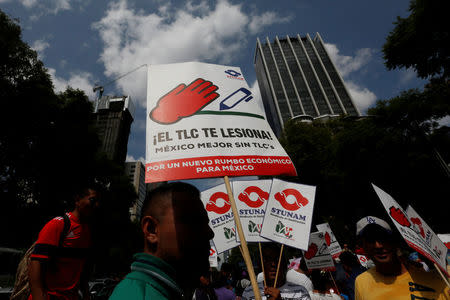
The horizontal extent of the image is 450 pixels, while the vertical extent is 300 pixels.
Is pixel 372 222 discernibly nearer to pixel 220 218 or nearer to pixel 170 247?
pixel 170 247

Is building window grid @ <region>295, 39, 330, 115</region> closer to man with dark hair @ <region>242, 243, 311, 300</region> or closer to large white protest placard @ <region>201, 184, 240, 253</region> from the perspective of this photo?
large white protest placard @ <region>201, 184, 240, 253</region>

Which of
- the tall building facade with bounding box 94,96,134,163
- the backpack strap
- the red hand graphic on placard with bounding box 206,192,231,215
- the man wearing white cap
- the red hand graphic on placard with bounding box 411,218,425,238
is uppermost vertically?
the tall building facade with bounding box 94,96,134,163

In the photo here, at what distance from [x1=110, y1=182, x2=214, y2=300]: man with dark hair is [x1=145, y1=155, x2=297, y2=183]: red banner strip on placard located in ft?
3.75

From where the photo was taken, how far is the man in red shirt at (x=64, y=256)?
1.61 metres

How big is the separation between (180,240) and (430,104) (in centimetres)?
2123

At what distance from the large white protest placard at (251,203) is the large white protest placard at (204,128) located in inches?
71.7

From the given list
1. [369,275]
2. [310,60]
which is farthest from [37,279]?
[310,60]

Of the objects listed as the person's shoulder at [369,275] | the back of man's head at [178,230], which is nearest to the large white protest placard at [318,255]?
the person's shoulder at [369,275]

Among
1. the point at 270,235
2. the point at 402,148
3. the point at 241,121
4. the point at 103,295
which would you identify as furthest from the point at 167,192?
the point at 402,148

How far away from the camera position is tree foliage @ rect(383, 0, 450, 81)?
1177 centimetres

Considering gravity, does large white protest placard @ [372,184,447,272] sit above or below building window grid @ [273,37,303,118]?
below

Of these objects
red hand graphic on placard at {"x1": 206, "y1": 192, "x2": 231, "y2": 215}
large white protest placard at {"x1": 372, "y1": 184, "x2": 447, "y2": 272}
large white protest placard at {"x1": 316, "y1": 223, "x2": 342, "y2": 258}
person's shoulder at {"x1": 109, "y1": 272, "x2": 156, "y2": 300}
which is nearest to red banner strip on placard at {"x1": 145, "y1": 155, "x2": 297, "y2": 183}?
large white protest placard at {"x1": 372, "y1": 184, "x2": 447, "y2": 272}

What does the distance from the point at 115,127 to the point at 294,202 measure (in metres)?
87.0

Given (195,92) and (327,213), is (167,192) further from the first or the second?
(327,213)
